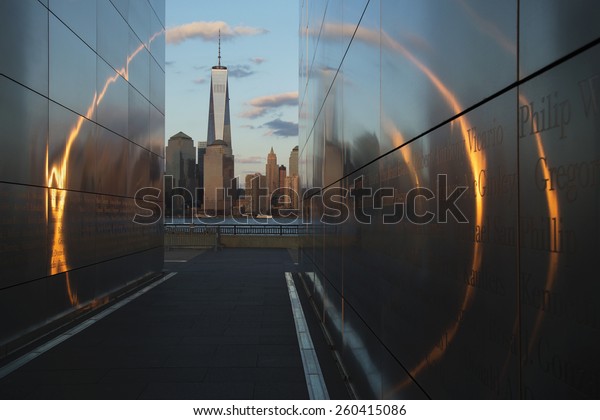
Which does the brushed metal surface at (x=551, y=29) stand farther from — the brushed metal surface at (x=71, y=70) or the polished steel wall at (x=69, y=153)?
the brushed metal surface at (x=71, y=70)

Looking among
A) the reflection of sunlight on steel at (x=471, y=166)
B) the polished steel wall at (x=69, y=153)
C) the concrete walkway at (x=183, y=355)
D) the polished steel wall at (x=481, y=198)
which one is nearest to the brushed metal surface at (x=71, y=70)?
the polished steel wall at (x=69, y=153)

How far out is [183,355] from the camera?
7875 mm

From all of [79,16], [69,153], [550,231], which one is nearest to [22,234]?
[69,153]

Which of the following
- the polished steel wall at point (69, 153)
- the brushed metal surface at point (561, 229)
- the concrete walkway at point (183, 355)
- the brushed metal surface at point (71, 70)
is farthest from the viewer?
the brushed metal surface at point (71, 70)

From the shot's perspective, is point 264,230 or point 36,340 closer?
point 36,340

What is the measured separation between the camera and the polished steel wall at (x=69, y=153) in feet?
26.7

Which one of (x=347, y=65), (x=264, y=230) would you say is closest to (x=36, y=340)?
(x=347, y=65)

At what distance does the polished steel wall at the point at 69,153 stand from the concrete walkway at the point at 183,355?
3.43ft

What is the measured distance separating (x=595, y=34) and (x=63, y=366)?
7.38 meters

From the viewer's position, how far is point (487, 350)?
8.42ft

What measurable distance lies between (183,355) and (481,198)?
6.23 meters

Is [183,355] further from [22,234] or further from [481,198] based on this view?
[481,198]

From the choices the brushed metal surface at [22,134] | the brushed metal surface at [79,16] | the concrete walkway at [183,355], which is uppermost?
the brushed metal surface at [79,16]

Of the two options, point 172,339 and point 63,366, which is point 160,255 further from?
point 63,366
